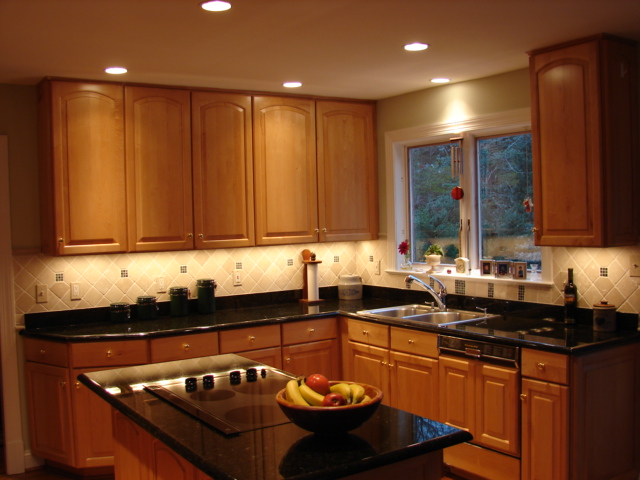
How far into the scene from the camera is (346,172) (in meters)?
4.94

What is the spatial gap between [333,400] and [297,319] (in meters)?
2.52

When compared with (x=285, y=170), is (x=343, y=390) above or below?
below

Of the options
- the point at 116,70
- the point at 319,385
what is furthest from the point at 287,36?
the point at 319,385

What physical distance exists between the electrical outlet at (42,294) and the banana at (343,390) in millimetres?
2822

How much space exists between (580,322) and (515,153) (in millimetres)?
1160

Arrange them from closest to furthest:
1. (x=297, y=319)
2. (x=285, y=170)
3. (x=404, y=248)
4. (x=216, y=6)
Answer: (x=216, y=6), (x=297, y=319), (x=285, y=170), (x=404, y=248)

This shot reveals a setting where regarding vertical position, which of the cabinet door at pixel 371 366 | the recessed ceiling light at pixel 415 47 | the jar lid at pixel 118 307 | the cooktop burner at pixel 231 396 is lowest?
the cabinet door at pixel 371 366

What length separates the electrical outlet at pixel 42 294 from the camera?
4180 millimetres

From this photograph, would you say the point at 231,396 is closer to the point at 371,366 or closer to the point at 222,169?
the point at 371,366

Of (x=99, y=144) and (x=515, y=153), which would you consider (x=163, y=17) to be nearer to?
(x=99, y=144)

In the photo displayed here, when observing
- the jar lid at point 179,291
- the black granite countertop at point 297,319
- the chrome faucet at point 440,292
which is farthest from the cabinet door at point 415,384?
the jar lid at point 179,291

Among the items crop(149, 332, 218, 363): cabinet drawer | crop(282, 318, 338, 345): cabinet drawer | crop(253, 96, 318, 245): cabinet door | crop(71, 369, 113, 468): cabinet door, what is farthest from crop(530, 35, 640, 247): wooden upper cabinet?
crop(71, 369, 113, 468): cabinet door

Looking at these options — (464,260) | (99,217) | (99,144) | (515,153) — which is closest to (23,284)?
(99,217)

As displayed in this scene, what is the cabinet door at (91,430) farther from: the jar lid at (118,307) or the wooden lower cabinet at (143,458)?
the wooden lower cabinet at (143,458)
